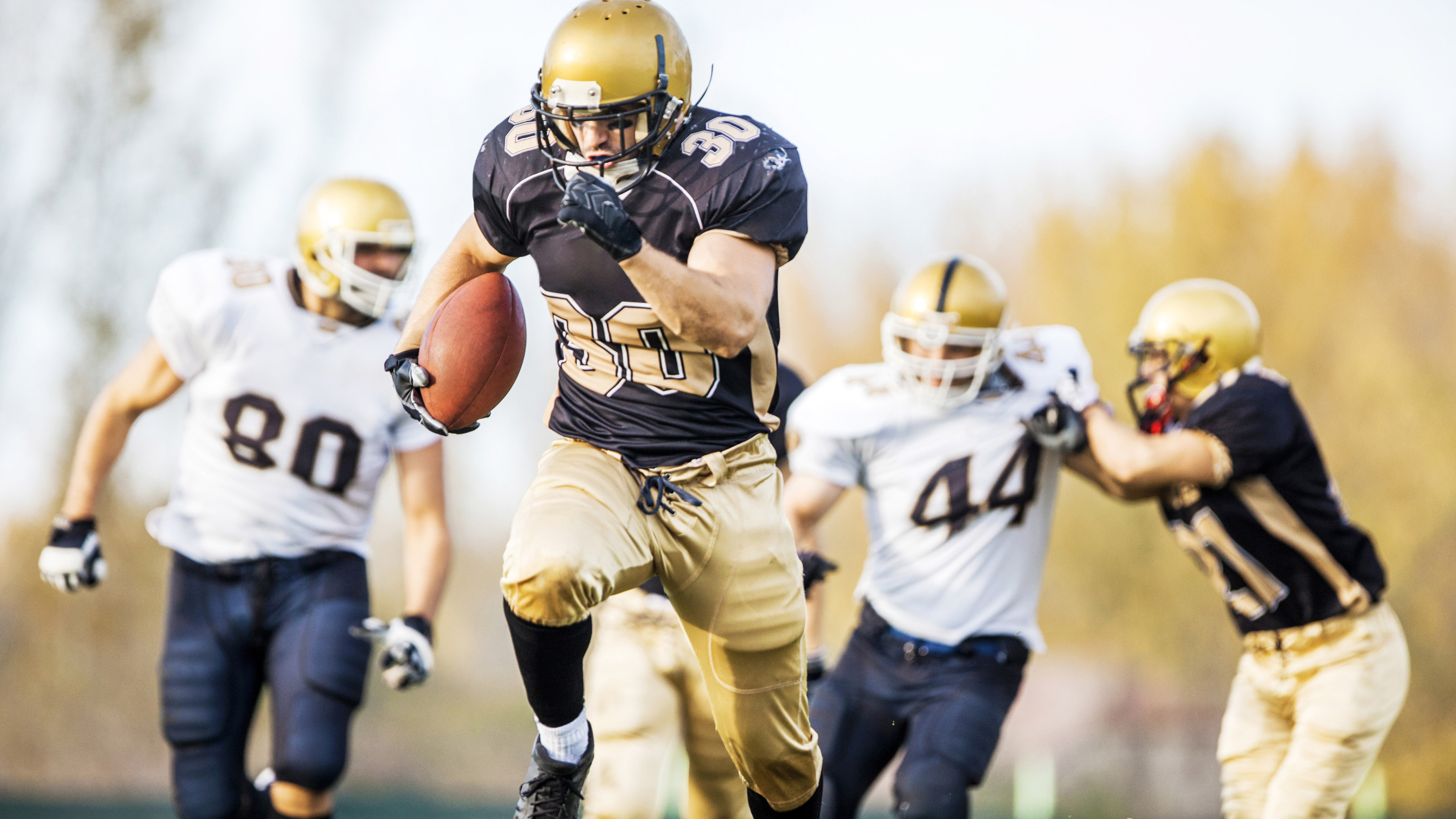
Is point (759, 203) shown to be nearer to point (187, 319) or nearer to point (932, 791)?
point (932, 791)

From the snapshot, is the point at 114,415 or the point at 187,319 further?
the point at 114,415

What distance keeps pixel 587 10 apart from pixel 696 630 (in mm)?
1207

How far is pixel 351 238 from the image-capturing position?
12.7ft

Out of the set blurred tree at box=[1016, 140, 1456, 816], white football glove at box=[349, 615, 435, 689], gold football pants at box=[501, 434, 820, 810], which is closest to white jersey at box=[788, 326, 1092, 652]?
gold football pants at box=[501, 434, 820, 810]

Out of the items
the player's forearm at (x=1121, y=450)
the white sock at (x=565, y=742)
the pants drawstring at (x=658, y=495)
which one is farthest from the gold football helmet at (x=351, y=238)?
the player's forearm at (x=1121, y=450)

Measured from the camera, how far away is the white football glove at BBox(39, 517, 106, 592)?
12.3 ft

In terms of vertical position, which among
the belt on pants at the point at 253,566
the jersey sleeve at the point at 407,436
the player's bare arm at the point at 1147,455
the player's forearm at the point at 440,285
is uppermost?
the player's forearm at the point at 440,285

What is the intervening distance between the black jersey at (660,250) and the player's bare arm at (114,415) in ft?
5.72

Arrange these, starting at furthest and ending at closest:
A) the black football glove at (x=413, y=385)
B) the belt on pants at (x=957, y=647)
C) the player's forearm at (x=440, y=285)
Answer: the belt on pants at (x=957, y=647), the player's forearm at (x=440, y=285), the black football glove at (x=413, y=385)

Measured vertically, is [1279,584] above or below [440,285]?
below

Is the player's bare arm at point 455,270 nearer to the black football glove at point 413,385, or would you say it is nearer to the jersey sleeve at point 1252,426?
the black football glove at point 413,385

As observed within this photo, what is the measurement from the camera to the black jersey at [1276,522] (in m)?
3.77

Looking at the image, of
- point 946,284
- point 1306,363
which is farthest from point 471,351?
point 1306,363

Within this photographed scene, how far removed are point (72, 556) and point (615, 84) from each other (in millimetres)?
2502
